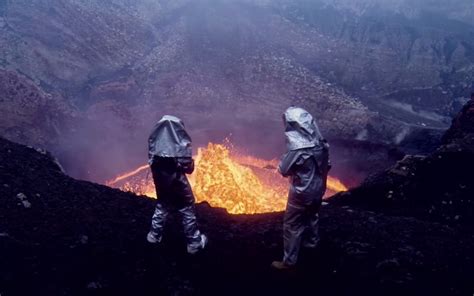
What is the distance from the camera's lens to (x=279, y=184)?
14031 mm

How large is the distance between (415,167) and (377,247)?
11.8ft

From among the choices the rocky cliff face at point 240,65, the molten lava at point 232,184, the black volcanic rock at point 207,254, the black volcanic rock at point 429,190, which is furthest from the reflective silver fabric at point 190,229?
the rocky cliff face at point 240,65

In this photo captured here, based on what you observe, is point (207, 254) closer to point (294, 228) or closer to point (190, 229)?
point (190, 229)

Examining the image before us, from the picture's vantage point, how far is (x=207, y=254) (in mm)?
6020

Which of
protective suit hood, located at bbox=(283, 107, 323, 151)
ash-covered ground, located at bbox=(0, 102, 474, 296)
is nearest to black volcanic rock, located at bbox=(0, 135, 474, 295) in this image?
ash-covered ground, located at bbox=(0, 102, 474, 296)

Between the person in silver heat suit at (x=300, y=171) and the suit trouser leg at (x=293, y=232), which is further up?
the person in silver heat suit at (x=300, y=171)

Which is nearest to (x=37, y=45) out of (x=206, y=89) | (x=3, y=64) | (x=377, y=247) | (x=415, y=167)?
(x=3, y=64)

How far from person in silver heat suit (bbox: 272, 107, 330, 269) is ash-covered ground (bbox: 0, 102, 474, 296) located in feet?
1.48

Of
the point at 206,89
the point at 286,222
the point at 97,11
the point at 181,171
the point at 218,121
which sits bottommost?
the point at 286,222

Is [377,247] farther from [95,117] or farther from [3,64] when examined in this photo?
[3,64]

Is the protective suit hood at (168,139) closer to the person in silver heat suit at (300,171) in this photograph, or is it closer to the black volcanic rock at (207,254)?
the person in silver heat suit at (300,171)

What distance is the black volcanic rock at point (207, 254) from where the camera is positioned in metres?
5.34

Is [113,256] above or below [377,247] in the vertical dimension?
above

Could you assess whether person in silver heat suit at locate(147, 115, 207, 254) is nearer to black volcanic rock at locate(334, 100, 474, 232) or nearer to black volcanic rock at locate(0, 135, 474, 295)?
black volcanic rock at locate(0, 135, 474, 295)
